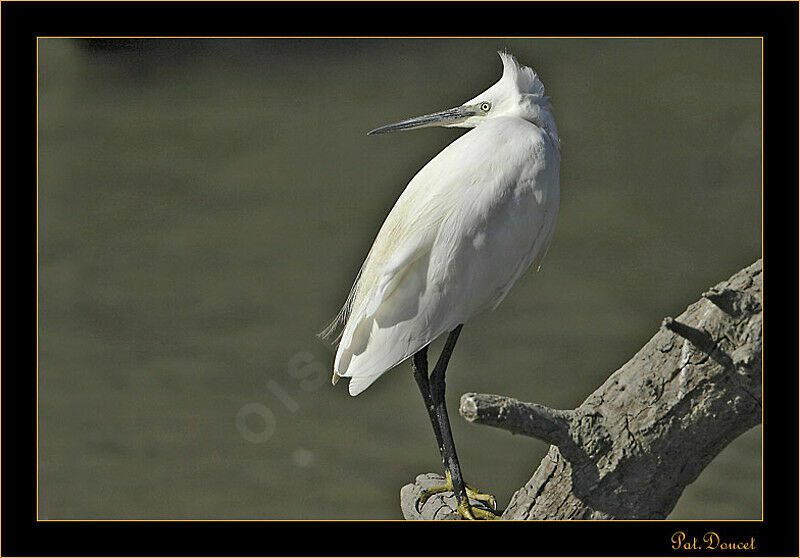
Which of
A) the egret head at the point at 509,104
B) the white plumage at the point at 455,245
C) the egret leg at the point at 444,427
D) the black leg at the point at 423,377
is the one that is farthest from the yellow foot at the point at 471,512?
the egret head at the point at 509,104

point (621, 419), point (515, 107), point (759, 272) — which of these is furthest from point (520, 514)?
point (515, 107)

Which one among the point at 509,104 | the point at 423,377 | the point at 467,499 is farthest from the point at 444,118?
the point at 467,499

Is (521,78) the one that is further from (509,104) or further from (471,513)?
(471,513)

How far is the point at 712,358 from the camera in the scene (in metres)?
1.23

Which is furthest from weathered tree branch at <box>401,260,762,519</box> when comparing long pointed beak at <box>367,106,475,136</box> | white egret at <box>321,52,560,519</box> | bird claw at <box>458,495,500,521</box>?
long pointed beak at <box>367,106,475,136</box>

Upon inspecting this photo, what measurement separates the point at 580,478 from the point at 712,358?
27 centimetres

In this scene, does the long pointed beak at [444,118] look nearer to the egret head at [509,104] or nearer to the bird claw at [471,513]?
the egret head at [509,104]

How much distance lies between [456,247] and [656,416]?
0.46 meters

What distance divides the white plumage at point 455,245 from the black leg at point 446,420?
89 millimetres

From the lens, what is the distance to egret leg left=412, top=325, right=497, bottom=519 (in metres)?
1.59

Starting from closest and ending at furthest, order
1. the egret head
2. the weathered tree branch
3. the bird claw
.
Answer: the weathered tree branch, the bird claw, the egret head

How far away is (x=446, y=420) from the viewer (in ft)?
5.45

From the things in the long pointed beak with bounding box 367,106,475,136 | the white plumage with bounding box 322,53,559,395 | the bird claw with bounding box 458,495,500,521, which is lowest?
the bird claw with bounding box 458,495,500,521

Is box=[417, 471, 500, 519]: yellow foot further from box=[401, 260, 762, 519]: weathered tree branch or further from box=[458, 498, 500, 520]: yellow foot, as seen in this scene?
box=[401, 260, 762, 519]: weathered tree branch
